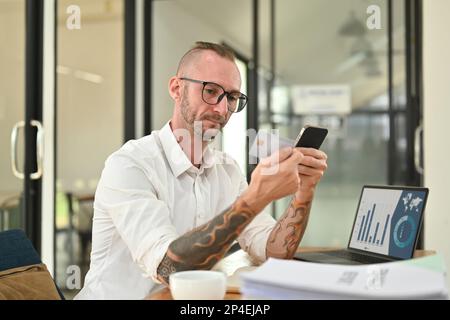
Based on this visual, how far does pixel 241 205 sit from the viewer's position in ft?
3.93

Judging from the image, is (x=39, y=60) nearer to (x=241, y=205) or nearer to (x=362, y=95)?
(x=362, y=95)

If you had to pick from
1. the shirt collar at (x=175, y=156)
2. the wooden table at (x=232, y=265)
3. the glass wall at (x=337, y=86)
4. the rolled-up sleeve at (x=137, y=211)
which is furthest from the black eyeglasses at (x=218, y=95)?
the glass wall at (x=337, y=86)

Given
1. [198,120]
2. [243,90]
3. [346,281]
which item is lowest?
[346,281]

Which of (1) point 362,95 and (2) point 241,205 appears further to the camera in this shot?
(1) point 362,95

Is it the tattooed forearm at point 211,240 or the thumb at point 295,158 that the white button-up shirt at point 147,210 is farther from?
the thumb at point 295,158

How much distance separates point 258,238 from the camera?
1.62 metres

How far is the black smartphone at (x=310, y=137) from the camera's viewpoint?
1.34 metres

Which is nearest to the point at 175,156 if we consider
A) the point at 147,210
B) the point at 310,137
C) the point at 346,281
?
the point at 147,210

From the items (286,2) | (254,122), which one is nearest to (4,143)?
(254,122)

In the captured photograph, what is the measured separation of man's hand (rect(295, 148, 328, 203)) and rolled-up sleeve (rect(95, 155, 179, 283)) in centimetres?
36

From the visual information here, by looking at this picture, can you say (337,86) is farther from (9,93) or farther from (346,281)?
(346,281)

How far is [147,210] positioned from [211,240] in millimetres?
227
